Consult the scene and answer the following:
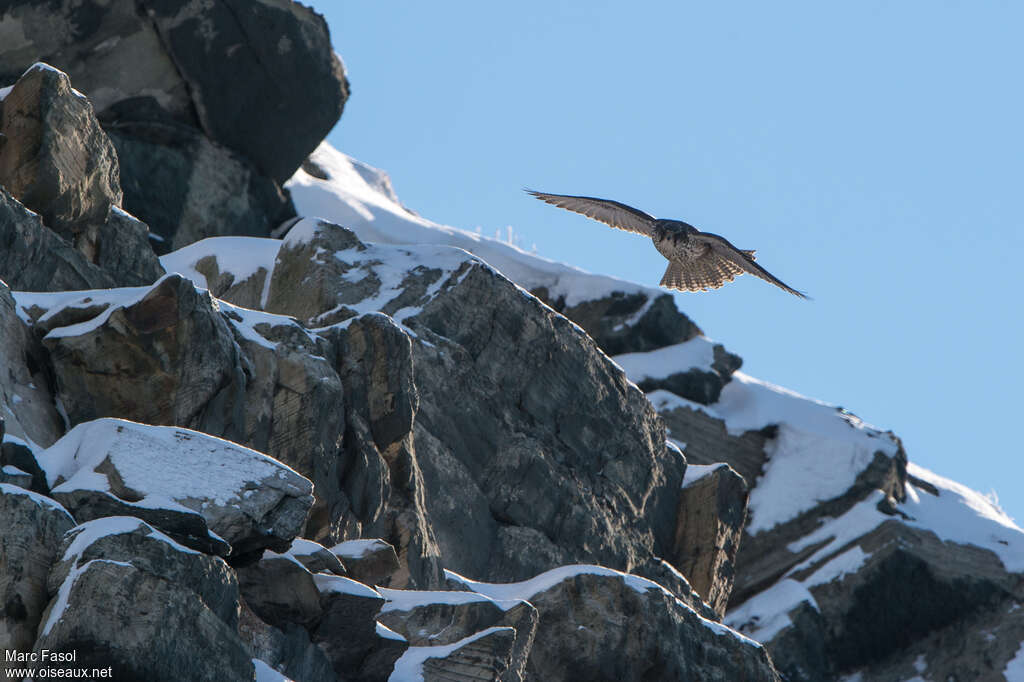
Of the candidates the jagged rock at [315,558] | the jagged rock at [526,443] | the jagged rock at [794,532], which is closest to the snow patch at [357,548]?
the jagged rock at [315,558]

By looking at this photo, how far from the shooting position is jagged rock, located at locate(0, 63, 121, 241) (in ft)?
52.1

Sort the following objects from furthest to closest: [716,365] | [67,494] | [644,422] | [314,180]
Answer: [314,180], [716,365], [644,422], [67,494]

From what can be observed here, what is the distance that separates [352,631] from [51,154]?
23.9 ft

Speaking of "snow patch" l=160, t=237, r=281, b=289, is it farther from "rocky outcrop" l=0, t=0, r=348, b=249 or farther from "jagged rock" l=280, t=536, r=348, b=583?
"jagged rock" l=280, t=536, r=348, b=583

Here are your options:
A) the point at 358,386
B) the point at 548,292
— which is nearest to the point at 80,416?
the point at 358,386

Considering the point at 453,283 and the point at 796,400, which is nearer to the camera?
the point at 453,283

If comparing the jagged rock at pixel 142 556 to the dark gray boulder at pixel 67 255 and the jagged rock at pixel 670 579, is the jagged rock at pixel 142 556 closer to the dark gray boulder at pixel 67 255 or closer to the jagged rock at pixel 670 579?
the dark gray boulder at pixel 67 255

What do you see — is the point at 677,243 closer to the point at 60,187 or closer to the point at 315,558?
the point at 60,187

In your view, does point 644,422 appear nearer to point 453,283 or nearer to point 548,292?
point 453,283

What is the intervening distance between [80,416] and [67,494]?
85.1 inches

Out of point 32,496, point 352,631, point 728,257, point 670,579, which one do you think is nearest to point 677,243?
point 728,257

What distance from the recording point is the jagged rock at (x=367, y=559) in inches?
528

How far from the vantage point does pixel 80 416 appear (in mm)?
12656

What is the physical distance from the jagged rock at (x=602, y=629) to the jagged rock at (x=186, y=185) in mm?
18057
